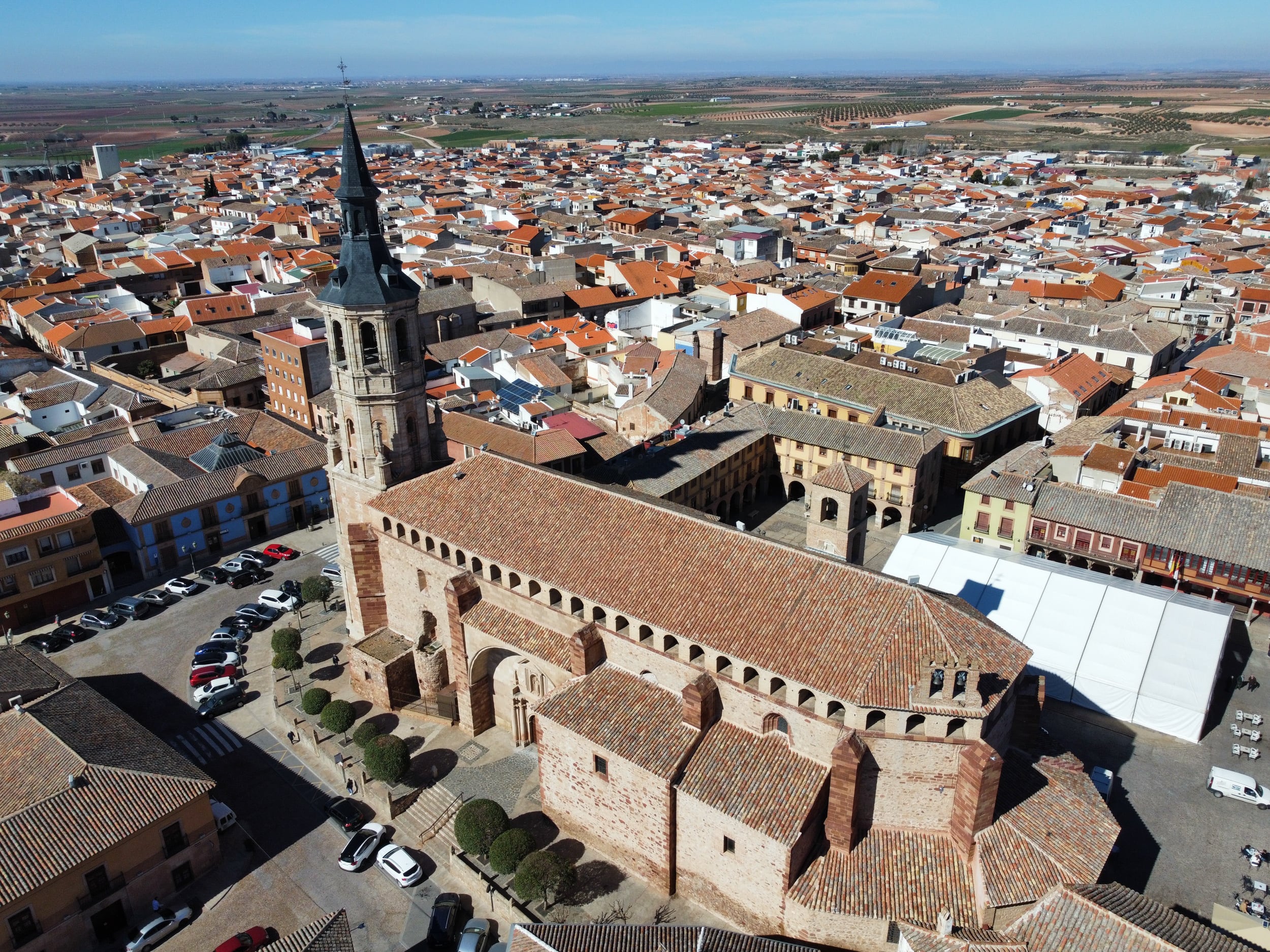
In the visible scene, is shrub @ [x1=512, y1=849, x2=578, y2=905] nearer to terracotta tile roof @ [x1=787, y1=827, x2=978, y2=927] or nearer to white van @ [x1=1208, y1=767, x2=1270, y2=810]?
terracotta tile roof @ [x1=787, y1=827, x2=978, y2=927]

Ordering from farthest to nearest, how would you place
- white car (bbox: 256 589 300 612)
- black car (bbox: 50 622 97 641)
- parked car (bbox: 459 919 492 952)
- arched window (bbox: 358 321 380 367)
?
white car (bbox: 256 589 300 612) → black car (bbox: 50 622 97 641) → arched window (bbox: 358 321 380 367) → parked car (bbox: 459 919 492 952)

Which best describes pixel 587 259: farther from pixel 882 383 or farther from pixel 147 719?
pixel 147 719

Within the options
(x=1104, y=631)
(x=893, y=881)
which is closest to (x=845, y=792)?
(x=893, y=881)

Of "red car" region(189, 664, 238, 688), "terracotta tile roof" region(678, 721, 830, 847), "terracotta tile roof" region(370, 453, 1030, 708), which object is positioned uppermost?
"terracotta tile roof" region(370, 453, 1030, 708)

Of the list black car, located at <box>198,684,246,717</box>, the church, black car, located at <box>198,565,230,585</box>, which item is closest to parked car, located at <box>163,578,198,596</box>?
black car, located at <box>198,565,230,585</box>

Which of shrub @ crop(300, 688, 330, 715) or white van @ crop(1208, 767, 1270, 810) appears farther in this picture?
shrub @ crop(300, 688, 330, 715)

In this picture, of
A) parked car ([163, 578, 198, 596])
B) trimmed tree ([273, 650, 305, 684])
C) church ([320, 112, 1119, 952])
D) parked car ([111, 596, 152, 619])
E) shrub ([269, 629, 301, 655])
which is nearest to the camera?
church ([320, 112, 1119, 952])

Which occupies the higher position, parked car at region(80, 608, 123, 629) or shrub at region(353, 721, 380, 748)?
shrub at region(353, 721, 380, 748)
